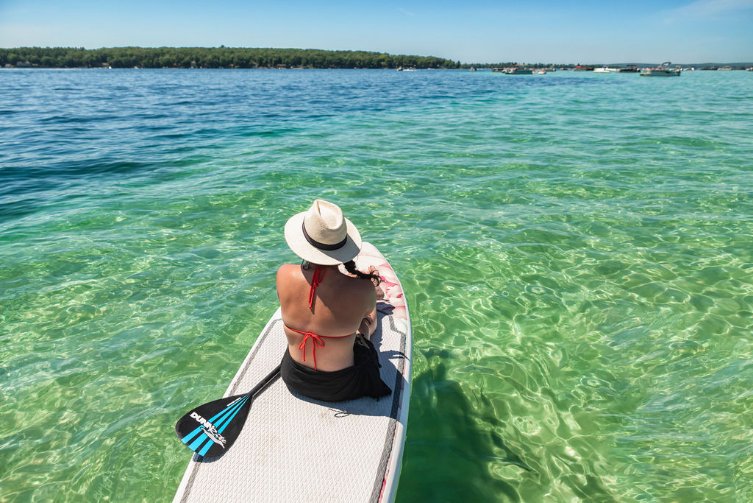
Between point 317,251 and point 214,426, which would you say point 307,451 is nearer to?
point 214,426

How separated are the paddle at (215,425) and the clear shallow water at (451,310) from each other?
1.02 m

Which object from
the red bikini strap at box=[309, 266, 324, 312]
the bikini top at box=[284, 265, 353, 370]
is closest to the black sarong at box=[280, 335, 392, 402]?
the bikini top at box=[284, 265, 353, 370]

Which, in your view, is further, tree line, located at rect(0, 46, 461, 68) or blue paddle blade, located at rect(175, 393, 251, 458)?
tree line, located at rect(0, 46, 461, 68)

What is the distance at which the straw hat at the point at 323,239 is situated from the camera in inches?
143

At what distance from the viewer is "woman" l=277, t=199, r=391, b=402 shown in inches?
145

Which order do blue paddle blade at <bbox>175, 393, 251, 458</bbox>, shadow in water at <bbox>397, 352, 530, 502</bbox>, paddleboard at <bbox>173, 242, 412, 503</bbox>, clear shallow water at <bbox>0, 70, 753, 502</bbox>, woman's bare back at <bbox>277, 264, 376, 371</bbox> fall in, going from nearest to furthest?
paddleboard at <bbox>173, 242, 412, 503</bbox>, woman's bare back at <bbox>277, 264, 376, 371</bbox>, blue paddle blade at <bbox>175, 393, 251, 458</bbox>, shadow in water at <bbox>397, 352, 530, 502</bbox>, clear shallow water at <bbox>0, 70, 753, 502</bbox>

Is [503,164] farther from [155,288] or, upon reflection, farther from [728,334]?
[155,288]

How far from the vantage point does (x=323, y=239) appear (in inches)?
144

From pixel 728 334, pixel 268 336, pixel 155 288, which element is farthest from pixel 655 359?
pixel 155 288

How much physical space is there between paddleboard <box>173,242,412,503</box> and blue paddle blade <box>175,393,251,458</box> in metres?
0.06

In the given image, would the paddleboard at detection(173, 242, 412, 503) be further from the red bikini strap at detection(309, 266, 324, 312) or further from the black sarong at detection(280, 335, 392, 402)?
the red bikini strap at detection(309, 266, 324, 312)

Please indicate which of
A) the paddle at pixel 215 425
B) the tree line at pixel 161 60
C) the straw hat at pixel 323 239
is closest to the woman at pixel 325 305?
the straw hat at pixel 323 239

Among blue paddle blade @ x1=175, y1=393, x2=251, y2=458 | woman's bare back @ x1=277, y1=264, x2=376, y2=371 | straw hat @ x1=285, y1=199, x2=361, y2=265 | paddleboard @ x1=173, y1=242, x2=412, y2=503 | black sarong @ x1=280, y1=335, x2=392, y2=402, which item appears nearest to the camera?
paddleboard @ x1=173, y1=242, x2=412, y2=503

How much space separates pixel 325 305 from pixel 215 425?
160cm
